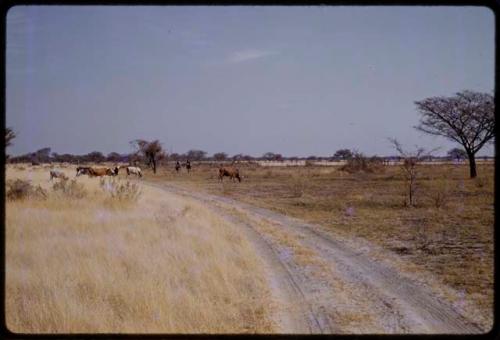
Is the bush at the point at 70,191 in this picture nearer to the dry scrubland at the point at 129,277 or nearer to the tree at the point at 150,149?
the dry scrubland at the point at 129,277

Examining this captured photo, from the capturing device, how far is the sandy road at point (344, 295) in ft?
15.8

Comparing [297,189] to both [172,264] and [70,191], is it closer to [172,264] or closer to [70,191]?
[70,191]

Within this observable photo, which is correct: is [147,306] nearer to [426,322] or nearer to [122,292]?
[122,292]

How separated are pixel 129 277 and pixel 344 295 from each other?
2806mm

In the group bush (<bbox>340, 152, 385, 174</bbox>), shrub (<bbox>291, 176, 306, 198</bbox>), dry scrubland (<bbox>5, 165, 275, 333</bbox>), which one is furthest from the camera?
bush (<bbox>340, 152, 385, 174</bbox>)

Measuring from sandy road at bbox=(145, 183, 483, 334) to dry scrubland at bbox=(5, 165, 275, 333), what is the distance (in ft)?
1.14

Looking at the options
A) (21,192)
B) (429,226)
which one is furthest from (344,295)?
(21,192)

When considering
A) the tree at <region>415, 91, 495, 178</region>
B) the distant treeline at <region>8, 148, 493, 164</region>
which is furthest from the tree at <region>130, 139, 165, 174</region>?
the tree at <region>415, 91, 495, 178</region>

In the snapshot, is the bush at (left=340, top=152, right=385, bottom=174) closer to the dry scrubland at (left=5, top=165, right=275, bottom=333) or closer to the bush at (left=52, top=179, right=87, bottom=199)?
the bush at (left=52, top=179, right=87, bottom=199)

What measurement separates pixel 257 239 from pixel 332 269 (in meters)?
2.60

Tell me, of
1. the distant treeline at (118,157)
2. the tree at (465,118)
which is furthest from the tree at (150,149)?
the tree at (465,118)

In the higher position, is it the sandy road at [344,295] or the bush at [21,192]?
the bush at [21,192]

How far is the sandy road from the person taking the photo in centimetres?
482

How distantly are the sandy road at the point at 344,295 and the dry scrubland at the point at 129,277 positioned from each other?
0.35 meters
